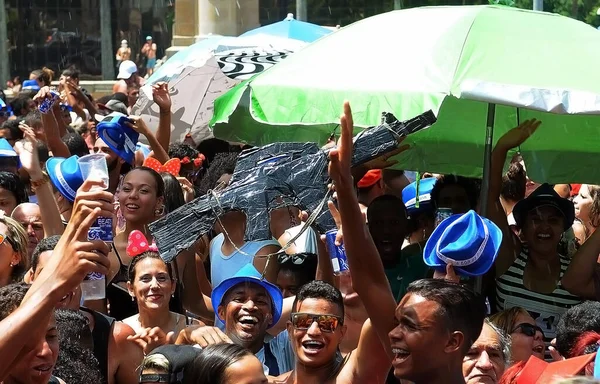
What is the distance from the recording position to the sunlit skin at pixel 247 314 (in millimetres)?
5664

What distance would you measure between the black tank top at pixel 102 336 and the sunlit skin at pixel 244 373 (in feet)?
3.91

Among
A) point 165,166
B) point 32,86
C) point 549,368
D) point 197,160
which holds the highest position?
point 549,368

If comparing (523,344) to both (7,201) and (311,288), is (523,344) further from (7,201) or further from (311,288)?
(7,201)

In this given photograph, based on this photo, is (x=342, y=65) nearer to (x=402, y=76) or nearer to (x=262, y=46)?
(x=402, y=76)

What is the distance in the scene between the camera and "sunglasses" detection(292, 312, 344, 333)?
5281 mm

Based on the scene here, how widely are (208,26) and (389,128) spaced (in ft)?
56.1

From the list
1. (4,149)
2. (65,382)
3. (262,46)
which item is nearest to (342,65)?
(65,382)

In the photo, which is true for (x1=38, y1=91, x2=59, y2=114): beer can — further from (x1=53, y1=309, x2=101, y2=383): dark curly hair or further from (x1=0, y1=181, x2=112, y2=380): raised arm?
(x1=0, y1=181, x2=112, y2=380): raised arm

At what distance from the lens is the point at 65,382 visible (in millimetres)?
4699

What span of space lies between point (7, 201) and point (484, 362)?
382 cm

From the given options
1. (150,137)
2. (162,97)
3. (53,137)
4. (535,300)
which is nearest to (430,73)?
(535,300)

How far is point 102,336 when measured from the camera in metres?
5.59

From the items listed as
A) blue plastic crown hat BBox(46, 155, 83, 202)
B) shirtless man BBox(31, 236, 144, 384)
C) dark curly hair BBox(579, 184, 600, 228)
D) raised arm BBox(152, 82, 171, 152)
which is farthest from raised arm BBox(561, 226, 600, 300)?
raised arm BBox(152, 82, 171, 152)

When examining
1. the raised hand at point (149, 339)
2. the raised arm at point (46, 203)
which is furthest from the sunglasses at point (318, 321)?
the raised arm at point (46, 203)
